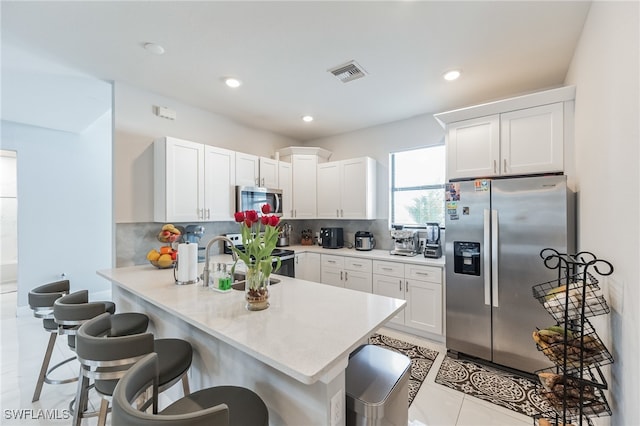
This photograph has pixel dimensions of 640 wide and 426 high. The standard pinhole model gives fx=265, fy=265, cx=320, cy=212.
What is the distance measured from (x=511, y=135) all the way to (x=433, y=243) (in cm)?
140

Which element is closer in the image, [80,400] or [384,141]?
[80,400]

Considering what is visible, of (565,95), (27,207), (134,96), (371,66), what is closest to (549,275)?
(565,95)

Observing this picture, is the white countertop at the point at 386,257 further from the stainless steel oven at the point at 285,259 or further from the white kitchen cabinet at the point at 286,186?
the white kitchen cabinet at the point at 286,186

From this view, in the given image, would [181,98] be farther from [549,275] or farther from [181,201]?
[549,275]

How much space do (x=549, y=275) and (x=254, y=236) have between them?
7.83 feet

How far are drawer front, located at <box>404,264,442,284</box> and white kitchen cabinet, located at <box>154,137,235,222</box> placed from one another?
2.29 meters

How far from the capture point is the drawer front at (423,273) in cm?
288

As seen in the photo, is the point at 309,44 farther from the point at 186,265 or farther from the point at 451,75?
the point at 186,265

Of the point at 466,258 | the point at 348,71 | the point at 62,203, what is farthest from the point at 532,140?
the point at 62,203

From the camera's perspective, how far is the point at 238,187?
11.0ft

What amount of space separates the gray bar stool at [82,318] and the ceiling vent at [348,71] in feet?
8.54

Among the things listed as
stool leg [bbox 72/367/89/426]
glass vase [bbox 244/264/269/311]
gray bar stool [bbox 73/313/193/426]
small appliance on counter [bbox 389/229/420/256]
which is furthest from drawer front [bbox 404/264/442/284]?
stool leg [bbox 72/367/89/426]

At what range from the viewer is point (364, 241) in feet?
12.5

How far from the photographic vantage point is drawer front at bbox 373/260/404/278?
3.13 m
